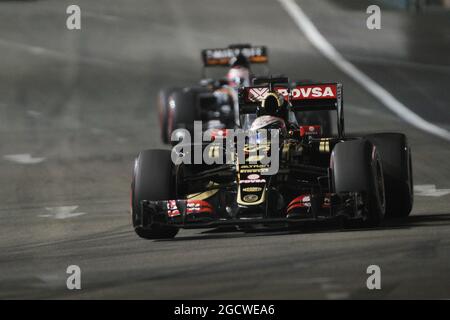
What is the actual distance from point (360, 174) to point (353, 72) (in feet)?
64.2

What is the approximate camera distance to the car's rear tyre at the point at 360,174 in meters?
13.3

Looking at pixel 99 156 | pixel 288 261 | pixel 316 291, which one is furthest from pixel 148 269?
pixel 99 156

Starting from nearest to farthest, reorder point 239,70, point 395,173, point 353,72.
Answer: point 395,173 < point 239,70 < point 353,72

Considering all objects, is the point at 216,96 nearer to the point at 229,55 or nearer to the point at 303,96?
the point at 229,55

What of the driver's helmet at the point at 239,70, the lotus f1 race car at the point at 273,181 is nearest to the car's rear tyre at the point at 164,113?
the driver's helmet at the point at 239,70

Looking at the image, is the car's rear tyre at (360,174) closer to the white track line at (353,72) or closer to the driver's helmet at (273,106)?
the driver's helmet at (273,106)

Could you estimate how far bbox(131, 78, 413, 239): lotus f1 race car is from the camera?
1326cm

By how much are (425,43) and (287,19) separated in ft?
21.9

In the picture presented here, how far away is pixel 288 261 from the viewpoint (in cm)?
1182

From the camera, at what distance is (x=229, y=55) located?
23.6m

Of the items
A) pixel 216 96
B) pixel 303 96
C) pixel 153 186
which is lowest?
pixel 153 186

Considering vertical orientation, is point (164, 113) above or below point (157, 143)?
above

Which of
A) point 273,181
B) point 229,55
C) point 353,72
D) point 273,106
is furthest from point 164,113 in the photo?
point 273,181
